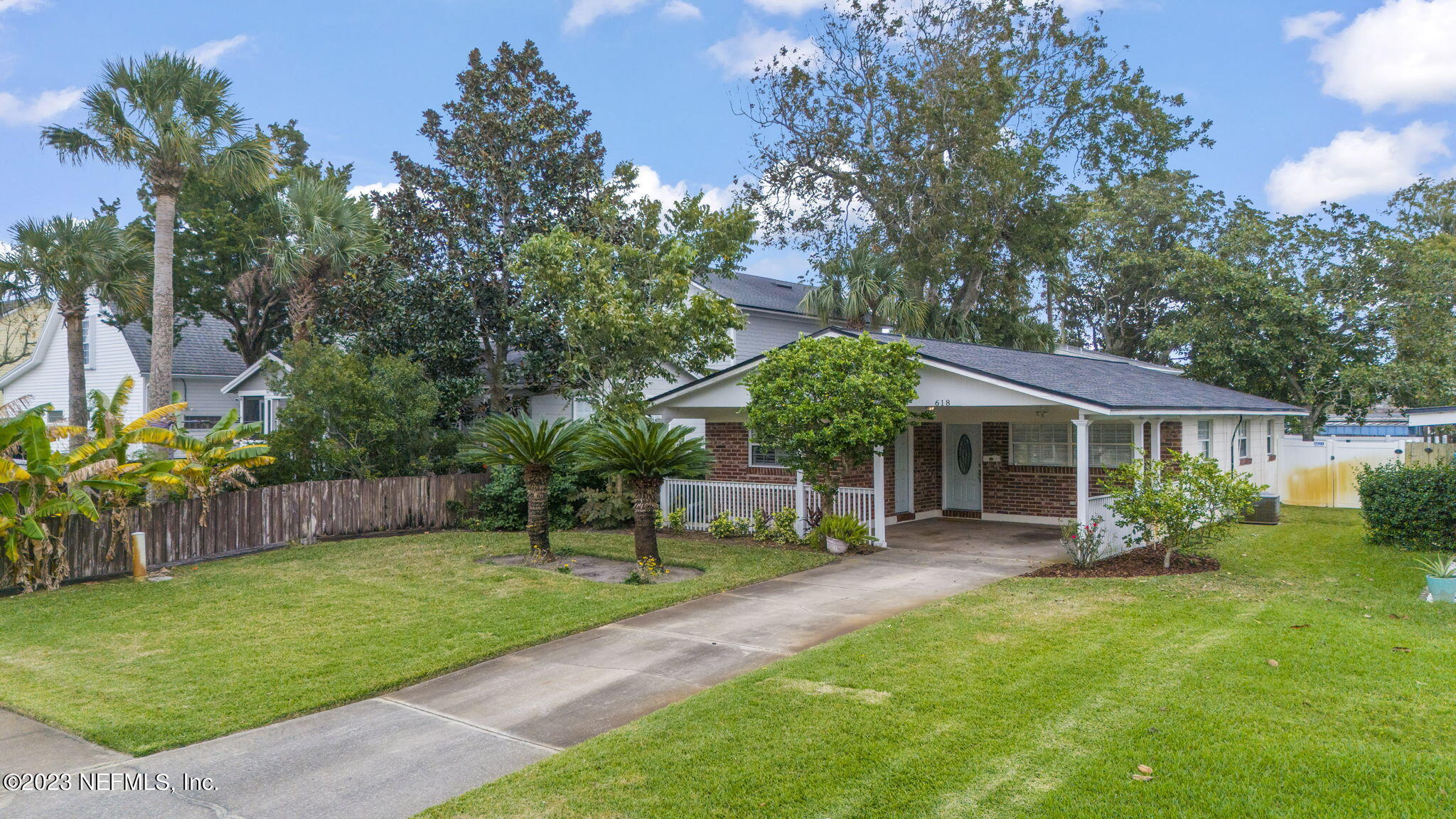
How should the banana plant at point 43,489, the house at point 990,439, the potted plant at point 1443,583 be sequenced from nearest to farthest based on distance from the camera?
the potted plant at point 1443,583
the banana plant at point 43,489
the house at point 990,439

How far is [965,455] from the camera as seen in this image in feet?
60.1

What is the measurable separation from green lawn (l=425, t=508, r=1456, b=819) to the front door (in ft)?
30.0

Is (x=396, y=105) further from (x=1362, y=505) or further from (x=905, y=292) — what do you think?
(x=1362, y=505)

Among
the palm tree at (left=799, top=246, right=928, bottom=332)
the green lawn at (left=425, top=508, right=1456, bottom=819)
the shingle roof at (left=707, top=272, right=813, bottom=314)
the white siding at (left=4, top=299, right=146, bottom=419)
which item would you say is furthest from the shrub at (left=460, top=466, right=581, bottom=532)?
the white siding at (left=4, top=299, right=146, bottom=419)

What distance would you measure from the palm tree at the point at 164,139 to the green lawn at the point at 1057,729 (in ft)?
43.1

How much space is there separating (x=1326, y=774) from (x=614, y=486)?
1381 centimetres

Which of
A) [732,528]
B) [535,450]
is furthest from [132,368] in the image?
[732,528]

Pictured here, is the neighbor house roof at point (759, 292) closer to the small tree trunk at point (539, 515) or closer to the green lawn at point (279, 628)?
the small tree trunk at point (539, 515)

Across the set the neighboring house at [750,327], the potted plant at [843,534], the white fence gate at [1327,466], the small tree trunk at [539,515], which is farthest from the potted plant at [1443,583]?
the neighboring house at [750,327]

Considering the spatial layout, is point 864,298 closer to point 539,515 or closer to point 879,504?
point 879,504

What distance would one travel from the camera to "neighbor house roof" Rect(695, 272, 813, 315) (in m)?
23.6

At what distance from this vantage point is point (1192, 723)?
5.74 metres

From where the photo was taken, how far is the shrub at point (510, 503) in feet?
56.7

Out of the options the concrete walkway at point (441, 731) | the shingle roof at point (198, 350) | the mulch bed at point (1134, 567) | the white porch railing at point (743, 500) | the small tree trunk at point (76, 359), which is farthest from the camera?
the shingle roof at point (198, 350)
